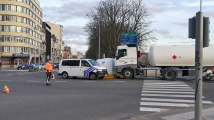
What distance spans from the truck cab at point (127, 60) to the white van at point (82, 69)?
1.64 meters

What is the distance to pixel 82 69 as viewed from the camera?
34906 millimetres

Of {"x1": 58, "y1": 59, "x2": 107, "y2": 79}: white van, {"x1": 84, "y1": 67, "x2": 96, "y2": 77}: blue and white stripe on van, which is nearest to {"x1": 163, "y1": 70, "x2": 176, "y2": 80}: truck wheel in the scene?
{"x1": 58, "y1": 59, "x2": 107, "y2": 79}: white van

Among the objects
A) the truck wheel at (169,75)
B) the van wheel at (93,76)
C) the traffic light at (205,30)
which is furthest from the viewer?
the van wheel at (93,76)

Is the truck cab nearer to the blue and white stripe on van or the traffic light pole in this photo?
the blue and white stripe on van

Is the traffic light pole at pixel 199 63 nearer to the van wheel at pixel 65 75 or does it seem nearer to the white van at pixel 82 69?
the white van at pixel 82 69

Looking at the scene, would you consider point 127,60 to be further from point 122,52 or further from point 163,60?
point 163,60

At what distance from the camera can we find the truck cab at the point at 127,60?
35.6 m

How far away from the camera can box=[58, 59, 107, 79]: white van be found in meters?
34.7

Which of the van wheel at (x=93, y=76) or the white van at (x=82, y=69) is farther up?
the white van at (x=82, y=69)

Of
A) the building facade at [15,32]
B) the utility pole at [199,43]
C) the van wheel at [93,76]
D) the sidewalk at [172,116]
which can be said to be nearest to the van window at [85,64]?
the van wheel at [93,76]

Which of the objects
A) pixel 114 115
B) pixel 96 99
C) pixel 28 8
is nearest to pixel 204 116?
pixel 114 115

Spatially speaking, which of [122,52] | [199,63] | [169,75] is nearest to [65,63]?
[122,52]

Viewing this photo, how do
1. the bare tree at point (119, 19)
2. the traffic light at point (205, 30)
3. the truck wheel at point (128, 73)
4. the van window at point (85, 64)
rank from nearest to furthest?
the traffic light at point (205, 30) < the van window at point (85, 64) < the truck wheel at point (128, 73) < the bare tree at point (119, 19)

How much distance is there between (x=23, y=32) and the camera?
117688 millimetres
